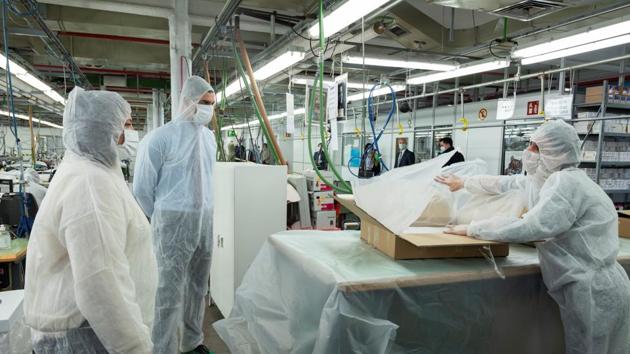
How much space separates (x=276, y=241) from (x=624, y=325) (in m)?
1.43

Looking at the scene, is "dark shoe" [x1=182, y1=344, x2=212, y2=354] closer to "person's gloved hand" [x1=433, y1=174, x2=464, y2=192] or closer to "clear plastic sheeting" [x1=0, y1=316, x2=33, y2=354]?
"clear plastic sheeting" [x1=0, y1=316, x2=33, y2=354]

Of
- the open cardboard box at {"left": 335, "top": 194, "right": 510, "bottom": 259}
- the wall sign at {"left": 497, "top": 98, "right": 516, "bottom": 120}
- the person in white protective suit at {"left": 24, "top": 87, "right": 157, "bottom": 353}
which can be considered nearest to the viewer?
the person in white protective suit at {"left": 24, "top": 87, "right": 157, "bottom": 353}

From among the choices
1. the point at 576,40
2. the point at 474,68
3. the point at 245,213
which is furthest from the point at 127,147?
the point at 474,68

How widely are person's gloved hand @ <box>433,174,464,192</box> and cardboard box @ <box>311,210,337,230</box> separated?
190 centimetres

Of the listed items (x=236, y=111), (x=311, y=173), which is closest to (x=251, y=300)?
(x=311, y=173)

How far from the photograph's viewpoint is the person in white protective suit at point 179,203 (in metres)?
2.08

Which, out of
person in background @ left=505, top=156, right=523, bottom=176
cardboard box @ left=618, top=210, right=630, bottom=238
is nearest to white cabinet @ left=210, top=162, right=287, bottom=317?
cardboard box @ left=618, top=210, right=630, bottom=238

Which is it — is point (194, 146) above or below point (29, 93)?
below

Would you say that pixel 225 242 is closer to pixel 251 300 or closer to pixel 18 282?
pixel 251 300

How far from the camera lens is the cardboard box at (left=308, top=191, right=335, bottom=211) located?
11.5ft

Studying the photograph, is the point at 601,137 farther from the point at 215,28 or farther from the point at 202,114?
the point at 202,114

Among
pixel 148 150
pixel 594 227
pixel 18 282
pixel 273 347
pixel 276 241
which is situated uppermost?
pixel 148 150

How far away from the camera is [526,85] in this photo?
302 inches

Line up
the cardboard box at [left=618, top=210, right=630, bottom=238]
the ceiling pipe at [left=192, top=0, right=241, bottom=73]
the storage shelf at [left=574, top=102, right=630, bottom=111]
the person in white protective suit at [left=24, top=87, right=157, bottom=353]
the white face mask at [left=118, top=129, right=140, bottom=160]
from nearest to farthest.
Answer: the person in white protective suit at [left=24, top=87, right=157, bottom=353]
the white face mask at [left=118, top=129, right=140, bottom=160]
the cardboard box at [left=618, top=210, right=630, bottom=238]
the ceiling pipe at [left=192, top=0, right=241, bottom=73]
the storage shelf at [left=574, top=102, right=630, bottom=111]
